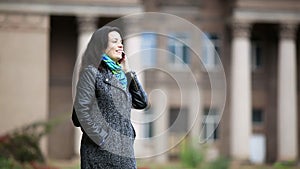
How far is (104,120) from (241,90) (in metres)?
31.2

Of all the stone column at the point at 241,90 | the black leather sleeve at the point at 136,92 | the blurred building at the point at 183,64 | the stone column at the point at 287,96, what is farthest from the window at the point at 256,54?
the black leather sleeve at the point at 136,92

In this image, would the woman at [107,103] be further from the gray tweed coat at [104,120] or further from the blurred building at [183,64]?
the blurred building at [183,64]

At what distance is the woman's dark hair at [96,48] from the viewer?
7.07 metres

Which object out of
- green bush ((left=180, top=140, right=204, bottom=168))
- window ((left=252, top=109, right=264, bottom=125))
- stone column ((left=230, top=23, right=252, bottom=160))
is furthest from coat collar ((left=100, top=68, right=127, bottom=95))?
window ((left=252, top=109, right=264, bottom=125))

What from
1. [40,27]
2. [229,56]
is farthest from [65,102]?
[229,56]

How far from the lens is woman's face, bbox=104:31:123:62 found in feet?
23.3

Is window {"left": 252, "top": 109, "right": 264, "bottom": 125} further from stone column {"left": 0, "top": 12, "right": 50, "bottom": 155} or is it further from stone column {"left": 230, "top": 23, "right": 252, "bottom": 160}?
stone column {"left": 0, "top": 12, "right": 50, "bottom": 155}

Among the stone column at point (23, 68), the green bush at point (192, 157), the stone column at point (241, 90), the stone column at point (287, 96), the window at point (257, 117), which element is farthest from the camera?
the window at point (257, 117)

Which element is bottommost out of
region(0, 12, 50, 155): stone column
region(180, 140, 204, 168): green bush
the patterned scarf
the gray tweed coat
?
region(180, 140, 204, 168): green bush

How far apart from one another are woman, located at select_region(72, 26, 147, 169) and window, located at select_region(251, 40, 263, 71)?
3347 cm

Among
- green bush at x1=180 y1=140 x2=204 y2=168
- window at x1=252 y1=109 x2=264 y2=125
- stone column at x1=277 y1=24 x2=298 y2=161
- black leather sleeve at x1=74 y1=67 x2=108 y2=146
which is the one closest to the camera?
black leather sleeve at x1=74 y1=67 x2=108 y2=146

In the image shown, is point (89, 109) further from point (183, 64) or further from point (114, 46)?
point (183, 64)

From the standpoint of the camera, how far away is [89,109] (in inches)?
272

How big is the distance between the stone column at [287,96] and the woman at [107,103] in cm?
3139
